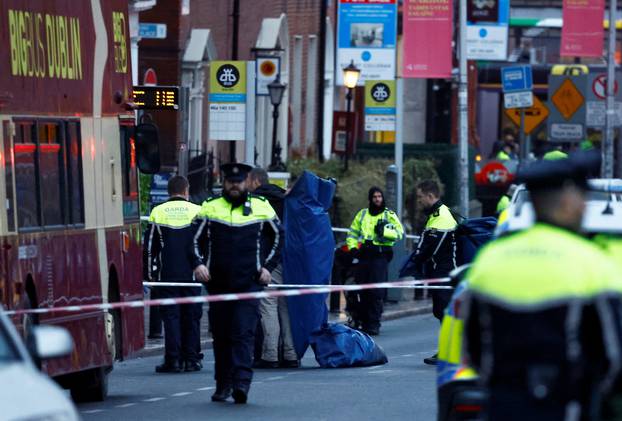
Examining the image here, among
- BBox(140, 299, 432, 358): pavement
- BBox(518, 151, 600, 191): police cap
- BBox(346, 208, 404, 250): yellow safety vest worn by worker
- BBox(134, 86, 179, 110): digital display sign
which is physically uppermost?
BBox(518, 151, 600, 191): police cap

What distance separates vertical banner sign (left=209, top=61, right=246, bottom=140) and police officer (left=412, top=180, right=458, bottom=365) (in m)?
5.47

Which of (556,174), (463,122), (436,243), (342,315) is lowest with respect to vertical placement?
(342,315)

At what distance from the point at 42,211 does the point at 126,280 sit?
2572 mm

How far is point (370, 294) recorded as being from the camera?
74.7 ft

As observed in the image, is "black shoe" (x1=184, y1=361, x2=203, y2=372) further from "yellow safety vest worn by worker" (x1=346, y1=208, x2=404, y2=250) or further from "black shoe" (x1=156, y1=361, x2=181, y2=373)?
"yellow safety vest worn by worker" (x1=346, y1=208, x2=404, y2=250)

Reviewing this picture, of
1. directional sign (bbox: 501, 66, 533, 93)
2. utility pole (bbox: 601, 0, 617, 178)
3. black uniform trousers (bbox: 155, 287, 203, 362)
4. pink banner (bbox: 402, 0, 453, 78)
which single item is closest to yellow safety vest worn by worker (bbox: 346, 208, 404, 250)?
black uniform trousers (bbox: 155, 287, 203, 362)

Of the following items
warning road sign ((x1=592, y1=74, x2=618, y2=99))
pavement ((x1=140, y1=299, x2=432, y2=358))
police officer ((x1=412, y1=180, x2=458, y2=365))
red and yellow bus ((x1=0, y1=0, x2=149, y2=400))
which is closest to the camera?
red and yellow bus ((x1=0, y1=0, x2=149, y2=400))

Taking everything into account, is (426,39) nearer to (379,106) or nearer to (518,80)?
(379,106)

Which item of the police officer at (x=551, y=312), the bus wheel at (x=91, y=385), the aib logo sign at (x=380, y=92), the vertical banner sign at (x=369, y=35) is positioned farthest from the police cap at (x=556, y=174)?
the vertical banner sign at (x=369, y=35)

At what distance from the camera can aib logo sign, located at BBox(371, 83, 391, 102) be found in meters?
31.1

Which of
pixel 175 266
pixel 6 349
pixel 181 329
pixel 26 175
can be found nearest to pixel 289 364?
pixel 181 329

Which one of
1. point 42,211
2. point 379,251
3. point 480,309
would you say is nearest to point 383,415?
point 42,211

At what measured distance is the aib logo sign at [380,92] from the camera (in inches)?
1224

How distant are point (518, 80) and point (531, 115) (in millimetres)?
3375
